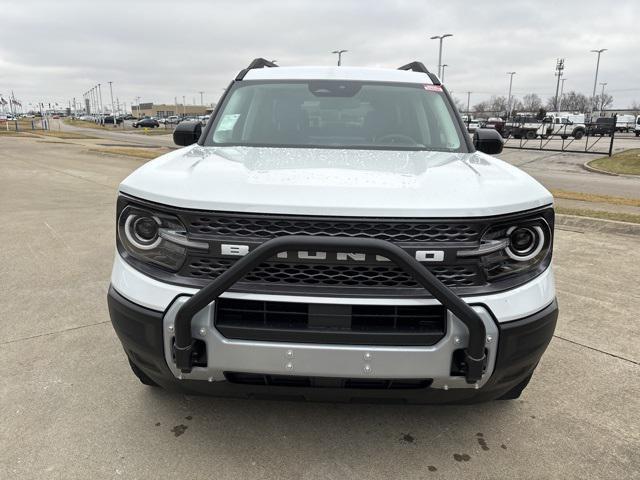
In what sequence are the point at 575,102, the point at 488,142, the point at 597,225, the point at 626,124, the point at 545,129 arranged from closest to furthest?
1. the point at 488,142
2. the point at 597,225
3. the point at 545,129
4. the point at 626,124
5. the point at 575,102

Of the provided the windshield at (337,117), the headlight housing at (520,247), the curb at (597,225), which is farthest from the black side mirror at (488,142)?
the curb at (597,225)

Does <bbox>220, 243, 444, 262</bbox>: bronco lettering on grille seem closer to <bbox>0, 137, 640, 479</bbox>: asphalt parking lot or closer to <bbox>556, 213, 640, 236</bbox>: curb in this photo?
<bbox>0, 137, 640, 479</bbox>: asphalt parking lot

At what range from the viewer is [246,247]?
1.99m

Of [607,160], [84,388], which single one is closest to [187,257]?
[84,388]

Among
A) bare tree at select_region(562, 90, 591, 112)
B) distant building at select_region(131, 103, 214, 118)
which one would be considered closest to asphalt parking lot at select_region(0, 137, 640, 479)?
bare tree at select_region(562, 90, 591, 112)

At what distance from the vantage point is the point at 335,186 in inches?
81.3

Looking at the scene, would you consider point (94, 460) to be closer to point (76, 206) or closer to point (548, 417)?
point (548, 417)

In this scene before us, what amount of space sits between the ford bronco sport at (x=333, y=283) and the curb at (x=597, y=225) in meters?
5.42

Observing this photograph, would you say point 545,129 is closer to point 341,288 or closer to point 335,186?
point 335,186

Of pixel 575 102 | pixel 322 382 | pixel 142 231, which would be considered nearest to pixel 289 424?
pixel 322 382

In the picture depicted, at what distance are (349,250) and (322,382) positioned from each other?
58 centimetres

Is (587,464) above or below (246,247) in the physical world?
below

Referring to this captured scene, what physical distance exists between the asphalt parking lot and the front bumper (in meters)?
0.40

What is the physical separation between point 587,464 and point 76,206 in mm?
7949
